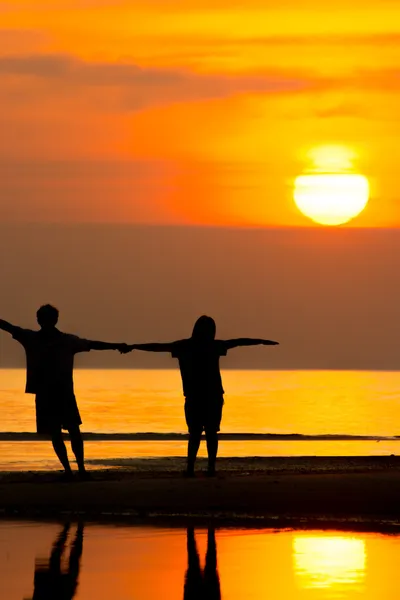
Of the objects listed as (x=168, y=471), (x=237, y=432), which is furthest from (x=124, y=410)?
(x=168, y=471)

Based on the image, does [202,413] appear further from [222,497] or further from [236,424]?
[236,424]

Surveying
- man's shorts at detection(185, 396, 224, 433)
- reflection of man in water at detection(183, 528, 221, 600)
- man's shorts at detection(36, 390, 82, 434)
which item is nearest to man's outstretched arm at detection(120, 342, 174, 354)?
man's shorts at detection(185, 396, 224, 433)

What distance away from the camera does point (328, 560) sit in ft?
42.9

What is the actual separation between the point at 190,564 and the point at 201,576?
0.58 meters

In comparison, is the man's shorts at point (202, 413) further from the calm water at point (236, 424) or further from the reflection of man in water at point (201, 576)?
the reflection of man in water at point (201, 576)

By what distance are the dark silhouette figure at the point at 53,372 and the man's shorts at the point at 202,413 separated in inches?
69.1

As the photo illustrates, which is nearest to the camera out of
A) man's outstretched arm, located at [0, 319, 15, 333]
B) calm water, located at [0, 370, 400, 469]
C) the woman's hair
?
man's outstretched arm, located at [0, 319, 15, 333]

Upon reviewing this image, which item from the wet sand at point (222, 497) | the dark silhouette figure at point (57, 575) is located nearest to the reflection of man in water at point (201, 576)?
the dark silhouette figure at point (57, 575)

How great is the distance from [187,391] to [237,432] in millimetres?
21909

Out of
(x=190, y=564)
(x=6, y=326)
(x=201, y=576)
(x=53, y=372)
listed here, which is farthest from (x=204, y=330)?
(x=201, y=576)

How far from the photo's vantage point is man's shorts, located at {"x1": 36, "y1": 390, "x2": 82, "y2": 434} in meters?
19.8

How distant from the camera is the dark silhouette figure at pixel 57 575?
1138cm

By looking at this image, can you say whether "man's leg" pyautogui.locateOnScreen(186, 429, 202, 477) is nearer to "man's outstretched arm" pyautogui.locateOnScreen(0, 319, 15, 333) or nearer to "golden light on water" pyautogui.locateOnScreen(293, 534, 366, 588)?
"man's outstretched arm" pyautogui.locateOnScreen(0, 319, 15, 333)

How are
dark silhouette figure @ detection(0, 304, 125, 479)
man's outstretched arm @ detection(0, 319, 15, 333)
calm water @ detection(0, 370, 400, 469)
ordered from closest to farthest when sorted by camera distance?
man's outstretched arm @ detection(0, 319, 15, 333) < dark silhouette figure @ detection(0, 304, 125, 479) < calm water @ detection(0, 370, 400, 469)
